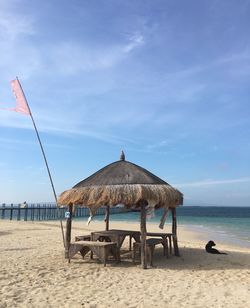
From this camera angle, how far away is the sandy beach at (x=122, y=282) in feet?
21.6

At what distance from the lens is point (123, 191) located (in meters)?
9.59

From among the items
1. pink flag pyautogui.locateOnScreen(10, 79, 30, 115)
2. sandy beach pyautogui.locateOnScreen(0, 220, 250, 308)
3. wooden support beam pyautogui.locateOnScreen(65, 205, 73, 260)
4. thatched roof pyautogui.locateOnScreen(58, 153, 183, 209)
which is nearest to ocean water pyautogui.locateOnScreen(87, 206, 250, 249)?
sandy beach pyautogui.locateOnScreen(0, 220, 250, 308)

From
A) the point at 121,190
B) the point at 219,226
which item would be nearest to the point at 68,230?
the point at 121,190

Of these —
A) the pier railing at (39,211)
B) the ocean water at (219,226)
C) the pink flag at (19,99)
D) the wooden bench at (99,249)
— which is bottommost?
the ocean water at (219,226)

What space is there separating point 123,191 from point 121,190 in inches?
2.6

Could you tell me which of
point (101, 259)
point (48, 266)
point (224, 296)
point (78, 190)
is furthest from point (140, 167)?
point (224, 296)

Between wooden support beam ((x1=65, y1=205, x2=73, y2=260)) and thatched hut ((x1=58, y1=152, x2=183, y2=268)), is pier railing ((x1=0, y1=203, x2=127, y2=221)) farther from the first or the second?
thatched hut ((x1=58, y1=152, x2=183, y2=268))

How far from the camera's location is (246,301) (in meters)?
6.74

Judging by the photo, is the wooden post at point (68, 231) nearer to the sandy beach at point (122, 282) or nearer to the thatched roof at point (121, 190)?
the sandy beach at point (122, 282)

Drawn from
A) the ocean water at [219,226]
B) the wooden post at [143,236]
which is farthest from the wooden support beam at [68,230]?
the ocean water at [219,226]

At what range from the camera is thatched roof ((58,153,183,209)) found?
954 cm

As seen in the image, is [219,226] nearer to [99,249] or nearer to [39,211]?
[39,211]

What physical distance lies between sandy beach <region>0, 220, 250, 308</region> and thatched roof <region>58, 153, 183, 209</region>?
5.29 feet

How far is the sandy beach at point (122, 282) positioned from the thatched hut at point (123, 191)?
103cm
